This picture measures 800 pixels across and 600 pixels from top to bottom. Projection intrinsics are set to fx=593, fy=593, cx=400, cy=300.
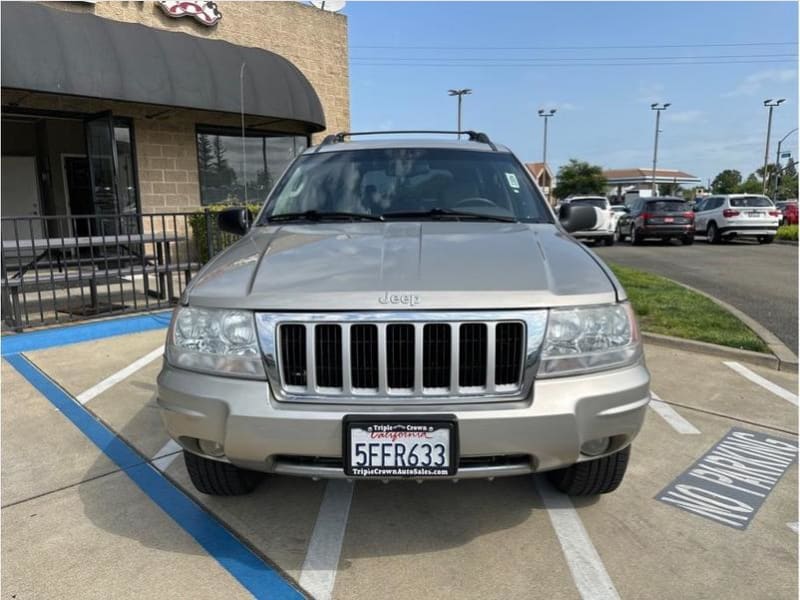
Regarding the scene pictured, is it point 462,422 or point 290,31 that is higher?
point 290,31

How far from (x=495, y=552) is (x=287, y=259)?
5.06 ft

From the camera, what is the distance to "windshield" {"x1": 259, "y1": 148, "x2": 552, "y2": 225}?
3.41 metres

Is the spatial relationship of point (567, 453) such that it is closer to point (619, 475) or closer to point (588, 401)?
point (588, 401)

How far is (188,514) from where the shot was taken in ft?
9.30

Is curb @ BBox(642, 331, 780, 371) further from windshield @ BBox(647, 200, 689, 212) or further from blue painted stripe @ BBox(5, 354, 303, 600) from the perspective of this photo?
windshield @ BBox(647, 200, 689, 212)

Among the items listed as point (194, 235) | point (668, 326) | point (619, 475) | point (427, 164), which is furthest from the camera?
point (194, 235)

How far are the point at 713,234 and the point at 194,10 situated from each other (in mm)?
17391

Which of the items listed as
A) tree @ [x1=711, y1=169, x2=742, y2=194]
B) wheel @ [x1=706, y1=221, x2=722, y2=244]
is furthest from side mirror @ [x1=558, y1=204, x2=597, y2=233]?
tree @ [x1=711, y1=169, x2=742, y2=194]

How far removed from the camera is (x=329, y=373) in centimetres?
225

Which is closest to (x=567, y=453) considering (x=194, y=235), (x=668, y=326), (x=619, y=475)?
(x=619, y=475)

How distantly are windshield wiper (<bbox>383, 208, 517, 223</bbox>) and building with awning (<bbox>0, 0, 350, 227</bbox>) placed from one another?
16.5 ft

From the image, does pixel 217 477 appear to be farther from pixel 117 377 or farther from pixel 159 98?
pixel 159 98

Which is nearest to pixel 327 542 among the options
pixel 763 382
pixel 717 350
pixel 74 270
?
pixel 763 382

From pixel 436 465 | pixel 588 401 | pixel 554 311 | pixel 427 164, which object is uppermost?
pixel 427 164
